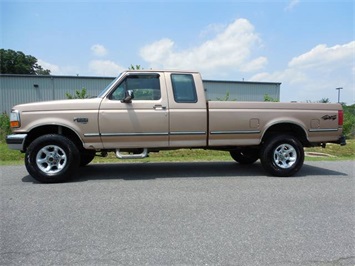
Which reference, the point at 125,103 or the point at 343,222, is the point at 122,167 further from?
the point at 343,222

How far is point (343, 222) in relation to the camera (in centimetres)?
381

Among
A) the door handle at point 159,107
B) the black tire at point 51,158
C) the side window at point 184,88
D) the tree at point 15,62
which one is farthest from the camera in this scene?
the tree at point 15,62

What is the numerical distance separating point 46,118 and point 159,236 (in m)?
3.70

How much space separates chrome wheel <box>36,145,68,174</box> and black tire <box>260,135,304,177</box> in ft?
13.8

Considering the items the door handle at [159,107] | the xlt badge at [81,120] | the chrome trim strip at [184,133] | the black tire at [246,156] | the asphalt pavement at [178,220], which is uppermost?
the door handle at [159,107]

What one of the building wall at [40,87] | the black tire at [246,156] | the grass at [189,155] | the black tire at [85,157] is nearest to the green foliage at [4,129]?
the grass at [189,155]

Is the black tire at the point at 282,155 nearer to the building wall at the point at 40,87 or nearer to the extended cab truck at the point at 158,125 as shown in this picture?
the extended cab truck at the point at 158,125

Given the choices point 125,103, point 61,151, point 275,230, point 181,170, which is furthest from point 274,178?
point 61,151

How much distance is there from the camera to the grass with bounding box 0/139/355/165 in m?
8.89

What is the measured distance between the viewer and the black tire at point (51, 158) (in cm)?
572

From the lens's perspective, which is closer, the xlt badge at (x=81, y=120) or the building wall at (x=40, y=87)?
the xlt badge at (x=81, y=120)

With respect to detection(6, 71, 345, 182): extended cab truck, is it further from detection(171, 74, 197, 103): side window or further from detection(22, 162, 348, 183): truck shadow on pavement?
detection(22, 162, 348, 183): truck shadow on pavement

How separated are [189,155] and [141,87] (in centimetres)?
482

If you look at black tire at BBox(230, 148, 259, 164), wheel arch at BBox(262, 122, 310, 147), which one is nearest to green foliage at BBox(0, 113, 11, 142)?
black tire at BBox(230, 148, 259, 164)
